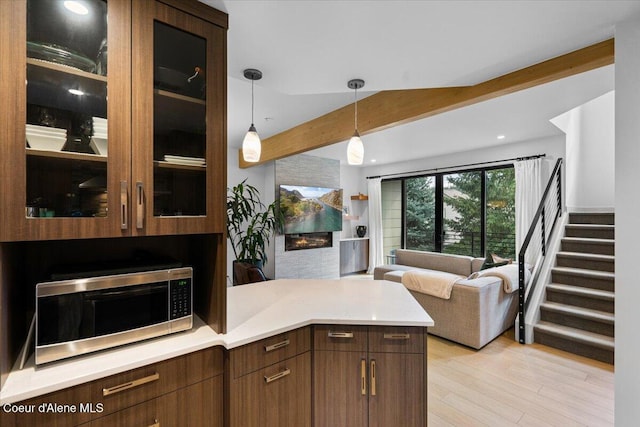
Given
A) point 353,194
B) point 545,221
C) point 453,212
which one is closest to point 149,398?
point 545,221

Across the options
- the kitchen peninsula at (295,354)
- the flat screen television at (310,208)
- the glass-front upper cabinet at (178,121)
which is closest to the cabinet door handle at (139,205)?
the glass-front upper cabinet at (178,121)

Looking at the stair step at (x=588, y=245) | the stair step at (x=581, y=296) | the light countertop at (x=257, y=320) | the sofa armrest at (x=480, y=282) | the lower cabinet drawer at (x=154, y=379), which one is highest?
the stair step at (x=588, y=245)

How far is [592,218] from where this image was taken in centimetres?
437

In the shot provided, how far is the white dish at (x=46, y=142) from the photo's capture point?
1.04 meters

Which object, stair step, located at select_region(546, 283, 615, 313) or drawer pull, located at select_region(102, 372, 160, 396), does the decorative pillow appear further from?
drawer pull, located at select_region(102, 372, 160, 396)

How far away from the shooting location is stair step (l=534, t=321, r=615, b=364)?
287cm

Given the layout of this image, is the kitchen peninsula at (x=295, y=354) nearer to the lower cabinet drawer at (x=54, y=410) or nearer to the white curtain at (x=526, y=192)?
the lower cabinet drawer at (x=54, y=410)

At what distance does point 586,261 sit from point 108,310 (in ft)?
16.0

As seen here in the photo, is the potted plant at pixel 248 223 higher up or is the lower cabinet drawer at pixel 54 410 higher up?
the potted plant at pixel 248 223

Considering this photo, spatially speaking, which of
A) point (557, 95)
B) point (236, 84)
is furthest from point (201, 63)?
Answer: point (557, 95)

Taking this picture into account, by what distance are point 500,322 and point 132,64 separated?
4.04m

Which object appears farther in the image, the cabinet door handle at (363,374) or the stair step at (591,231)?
the stair step at (591,231)

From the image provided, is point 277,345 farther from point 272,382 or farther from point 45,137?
point 45,137

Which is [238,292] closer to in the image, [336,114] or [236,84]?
[236,84]
